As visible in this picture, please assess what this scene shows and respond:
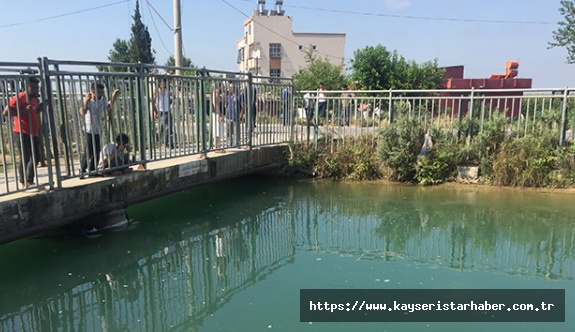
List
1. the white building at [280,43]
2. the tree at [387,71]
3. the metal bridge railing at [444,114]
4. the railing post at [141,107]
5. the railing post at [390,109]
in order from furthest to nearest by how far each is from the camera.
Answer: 1. the white building at [280,43]
2. the tree at [387,71]
3. the railing post at [390,109]
4. the metal bridge railing at [444,114]
5. the railing post at [141,107]

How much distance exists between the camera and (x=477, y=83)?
2905 centimetres

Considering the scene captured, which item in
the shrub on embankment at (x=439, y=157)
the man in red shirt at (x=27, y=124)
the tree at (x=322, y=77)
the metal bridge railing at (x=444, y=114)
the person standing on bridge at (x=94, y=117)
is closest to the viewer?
the man in red shirt at (x=27, y=124)

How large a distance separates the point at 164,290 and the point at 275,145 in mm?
6049

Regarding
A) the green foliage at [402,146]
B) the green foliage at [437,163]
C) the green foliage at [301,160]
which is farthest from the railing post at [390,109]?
the green foliage at [301,160]

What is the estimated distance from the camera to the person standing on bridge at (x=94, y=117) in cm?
575

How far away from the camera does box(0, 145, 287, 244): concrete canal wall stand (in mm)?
4887

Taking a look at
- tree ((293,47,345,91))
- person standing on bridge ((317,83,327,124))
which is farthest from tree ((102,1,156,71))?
person standing on bridge ((317,83,327,124))

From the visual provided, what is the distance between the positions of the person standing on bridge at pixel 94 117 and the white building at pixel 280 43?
44.6m

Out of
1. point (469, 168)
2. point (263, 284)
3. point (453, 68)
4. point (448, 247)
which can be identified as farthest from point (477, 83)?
point (263, 284)

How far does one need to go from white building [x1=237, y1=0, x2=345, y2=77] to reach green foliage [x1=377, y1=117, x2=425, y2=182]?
41.7 meters

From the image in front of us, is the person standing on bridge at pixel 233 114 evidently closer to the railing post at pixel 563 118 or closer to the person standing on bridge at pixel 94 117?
the person standing on bridge at pixel 94 117

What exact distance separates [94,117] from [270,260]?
10.5 feet

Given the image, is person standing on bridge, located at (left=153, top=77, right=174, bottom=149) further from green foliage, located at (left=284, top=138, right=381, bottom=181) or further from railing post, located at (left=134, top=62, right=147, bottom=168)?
green foliage, located at (left=284, top=138, right=381, bottom=181)

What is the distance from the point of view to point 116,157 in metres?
6.17
